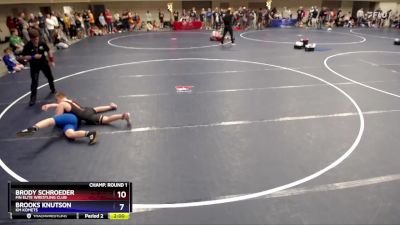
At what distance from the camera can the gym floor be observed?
15.3ft

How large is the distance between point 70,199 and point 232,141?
3.61 meters

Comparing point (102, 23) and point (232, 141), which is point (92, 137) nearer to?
point (232, 141)

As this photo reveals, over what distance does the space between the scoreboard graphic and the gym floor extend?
28.1 inches

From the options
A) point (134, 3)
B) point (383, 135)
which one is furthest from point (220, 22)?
point (383, 135)

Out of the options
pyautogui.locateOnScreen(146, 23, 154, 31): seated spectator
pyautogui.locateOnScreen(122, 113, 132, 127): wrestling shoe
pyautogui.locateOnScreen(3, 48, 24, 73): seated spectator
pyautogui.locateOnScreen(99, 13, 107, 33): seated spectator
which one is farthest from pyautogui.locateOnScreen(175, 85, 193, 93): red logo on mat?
pyautogui.locateOnScreen(146, 23, 154, 31): seated spectator

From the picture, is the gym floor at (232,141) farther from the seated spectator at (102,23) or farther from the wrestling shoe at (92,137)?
the seated spectator at (102,23)

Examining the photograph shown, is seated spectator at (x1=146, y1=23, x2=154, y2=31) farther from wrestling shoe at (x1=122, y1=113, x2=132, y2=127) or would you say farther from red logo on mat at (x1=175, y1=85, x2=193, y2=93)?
wrestling shoe at (x1=122, y1=113, x2=132, y2=127)

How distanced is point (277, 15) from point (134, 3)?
11.6m

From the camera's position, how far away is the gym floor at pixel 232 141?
4.67 meters

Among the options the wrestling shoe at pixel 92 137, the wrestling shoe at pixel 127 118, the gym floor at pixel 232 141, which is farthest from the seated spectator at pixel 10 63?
the wrestling shoe at pixel 92 137

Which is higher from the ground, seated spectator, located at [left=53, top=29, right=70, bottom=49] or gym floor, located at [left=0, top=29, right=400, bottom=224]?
seated spectator, located at [left=53, top=29, right=70, bottom=49]

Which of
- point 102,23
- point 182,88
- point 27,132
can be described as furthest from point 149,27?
point 27,132

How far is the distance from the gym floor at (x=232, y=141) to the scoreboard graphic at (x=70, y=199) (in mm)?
713

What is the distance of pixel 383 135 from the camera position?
267 inches
